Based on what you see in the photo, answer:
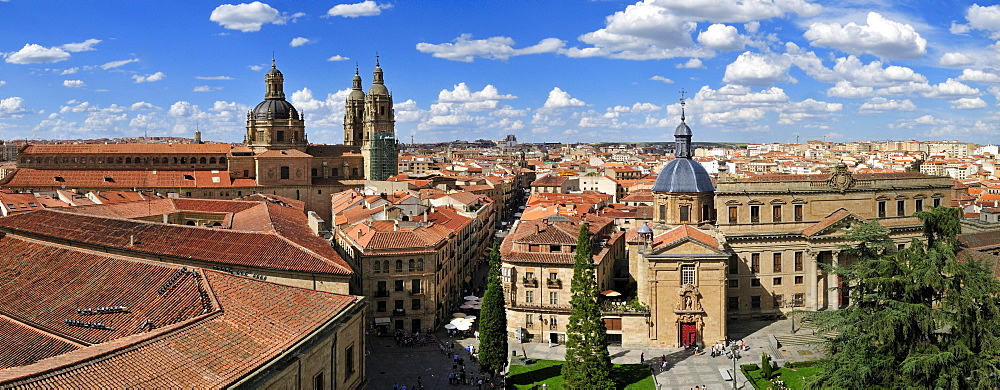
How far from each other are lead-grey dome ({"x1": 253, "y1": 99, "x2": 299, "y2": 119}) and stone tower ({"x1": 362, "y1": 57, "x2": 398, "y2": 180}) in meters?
12.7

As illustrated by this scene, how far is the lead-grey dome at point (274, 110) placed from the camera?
117 meters

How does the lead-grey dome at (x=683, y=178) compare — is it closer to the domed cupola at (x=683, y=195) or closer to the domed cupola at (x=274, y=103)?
the domed cupola at (x=683, y=195)

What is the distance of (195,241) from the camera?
1642 inches

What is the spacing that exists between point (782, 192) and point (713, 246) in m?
10.3

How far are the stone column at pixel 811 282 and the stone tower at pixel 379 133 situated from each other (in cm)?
7659

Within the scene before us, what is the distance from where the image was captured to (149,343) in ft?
71.8

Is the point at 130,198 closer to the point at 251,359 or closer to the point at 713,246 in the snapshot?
the point at 713,246

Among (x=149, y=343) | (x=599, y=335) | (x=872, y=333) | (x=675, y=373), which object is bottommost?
(x=675, y=373)

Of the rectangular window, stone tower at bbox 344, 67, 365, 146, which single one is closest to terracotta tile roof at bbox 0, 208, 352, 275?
the rectangular window

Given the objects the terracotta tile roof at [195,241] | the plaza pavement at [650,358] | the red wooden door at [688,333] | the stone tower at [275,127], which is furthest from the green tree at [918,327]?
the stone tower at [275,127]

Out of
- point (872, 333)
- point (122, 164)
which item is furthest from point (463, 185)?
point (872, 333)

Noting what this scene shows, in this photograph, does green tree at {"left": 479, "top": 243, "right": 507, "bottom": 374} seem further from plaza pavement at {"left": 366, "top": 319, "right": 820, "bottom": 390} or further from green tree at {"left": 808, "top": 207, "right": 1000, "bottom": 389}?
green tree at {"left": 808, "top": 207, "right": 1000, "bottom": 389}

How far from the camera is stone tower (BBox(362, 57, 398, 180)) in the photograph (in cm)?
12300

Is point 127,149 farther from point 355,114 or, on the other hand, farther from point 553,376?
point 553,376
